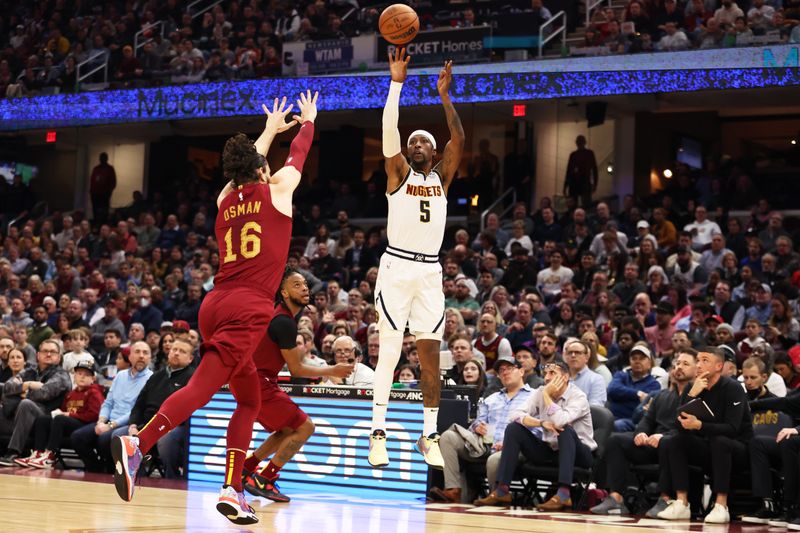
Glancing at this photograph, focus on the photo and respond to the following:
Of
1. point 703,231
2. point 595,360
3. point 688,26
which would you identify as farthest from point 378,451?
point 688,26

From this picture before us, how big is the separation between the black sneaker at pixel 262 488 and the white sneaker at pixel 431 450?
134cm

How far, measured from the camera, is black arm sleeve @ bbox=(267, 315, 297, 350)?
795cm

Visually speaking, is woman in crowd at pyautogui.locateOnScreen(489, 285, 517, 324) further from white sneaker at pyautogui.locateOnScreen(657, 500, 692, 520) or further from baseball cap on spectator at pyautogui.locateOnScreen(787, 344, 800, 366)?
white sneaker at pyautogui.locateOnScreen(657, 500, 692, 520)

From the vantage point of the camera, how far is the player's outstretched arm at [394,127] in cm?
793

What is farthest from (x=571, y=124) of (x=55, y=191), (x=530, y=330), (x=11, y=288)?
(x=55, y=191)

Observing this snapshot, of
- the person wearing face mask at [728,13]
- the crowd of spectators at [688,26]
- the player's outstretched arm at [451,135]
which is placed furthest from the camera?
the person wearing face mask at [728,13]

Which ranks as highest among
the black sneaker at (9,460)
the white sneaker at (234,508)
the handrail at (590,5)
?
the handrail at (590,5)

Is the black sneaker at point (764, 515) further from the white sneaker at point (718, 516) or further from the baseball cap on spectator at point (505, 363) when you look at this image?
the baseball cap on spectator at point (505, 363)

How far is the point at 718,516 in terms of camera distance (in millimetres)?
9297

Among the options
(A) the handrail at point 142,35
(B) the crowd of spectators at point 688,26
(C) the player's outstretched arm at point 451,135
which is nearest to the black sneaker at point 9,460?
(C) the player's outstretched arm at point 451,135

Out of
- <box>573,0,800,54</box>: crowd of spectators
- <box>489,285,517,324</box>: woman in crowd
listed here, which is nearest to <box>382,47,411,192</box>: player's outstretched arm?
<box>489,285,517,324</box>: woman in crowd

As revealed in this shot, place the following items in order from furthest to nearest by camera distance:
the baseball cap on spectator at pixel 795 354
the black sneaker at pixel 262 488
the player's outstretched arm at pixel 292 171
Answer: the baseball cap on spectator at pixel 795 354
the black sneaker at pixel 262 488
the player's outstretched arm at pixel 292 171

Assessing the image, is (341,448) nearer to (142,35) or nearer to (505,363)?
(505,363)

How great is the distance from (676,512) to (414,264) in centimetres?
328
